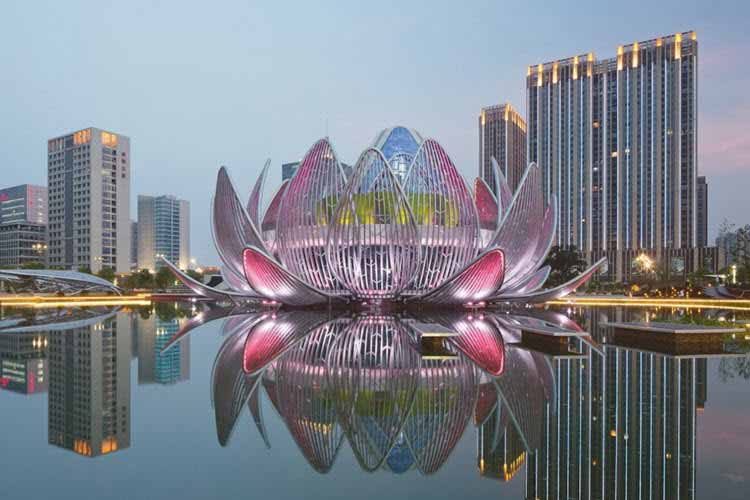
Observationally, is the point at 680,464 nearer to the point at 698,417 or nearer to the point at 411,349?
the point at 698,417

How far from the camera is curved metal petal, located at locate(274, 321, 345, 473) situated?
623cm

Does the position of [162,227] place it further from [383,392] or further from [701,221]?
[383,392]

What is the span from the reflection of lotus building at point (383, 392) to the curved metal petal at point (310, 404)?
1cm

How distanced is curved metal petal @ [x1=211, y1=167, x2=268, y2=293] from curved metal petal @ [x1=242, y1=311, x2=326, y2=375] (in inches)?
186

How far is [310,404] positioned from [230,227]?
19763 millimetres

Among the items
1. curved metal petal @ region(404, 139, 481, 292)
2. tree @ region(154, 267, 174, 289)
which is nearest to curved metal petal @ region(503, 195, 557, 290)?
curved metal petal @ region(404, 139, 481, 292)

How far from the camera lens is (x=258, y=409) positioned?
7.72 m

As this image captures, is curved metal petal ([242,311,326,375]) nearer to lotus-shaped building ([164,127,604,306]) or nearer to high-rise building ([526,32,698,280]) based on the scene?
lotus-shaped building ([164,127,604,306])

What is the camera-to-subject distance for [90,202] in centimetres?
8444

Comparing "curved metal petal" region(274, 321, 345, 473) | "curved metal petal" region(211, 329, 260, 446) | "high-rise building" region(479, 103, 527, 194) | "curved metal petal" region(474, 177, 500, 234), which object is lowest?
"curved metal petal" region(211, 329, 260, 446)

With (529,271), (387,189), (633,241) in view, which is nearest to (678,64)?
(633,241)

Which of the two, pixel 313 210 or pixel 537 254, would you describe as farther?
pixel 537 254

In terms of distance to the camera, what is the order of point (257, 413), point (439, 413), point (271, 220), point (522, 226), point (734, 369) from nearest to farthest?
point (439, 413), point (257, 413), point (734, 369), point (522, 226), point (271, 220)

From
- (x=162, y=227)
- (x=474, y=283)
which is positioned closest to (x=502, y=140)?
(x=162, y=227)
